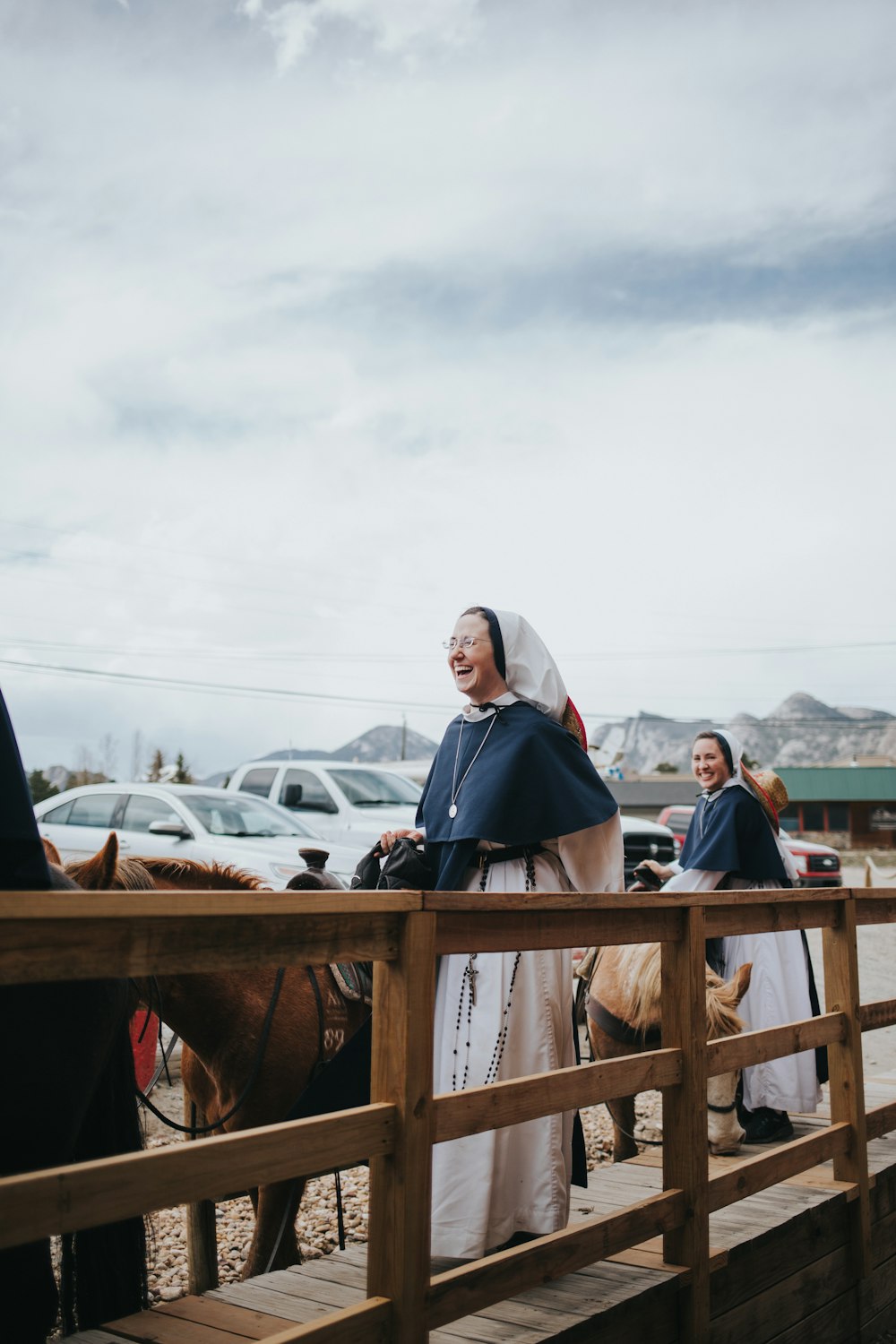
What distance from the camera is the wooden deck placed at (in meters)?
2.63

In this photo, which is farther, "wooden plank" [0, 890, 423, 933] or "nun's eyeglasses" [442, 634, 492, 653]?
"nun's eyeglasses" [442, 634, 492, 653]

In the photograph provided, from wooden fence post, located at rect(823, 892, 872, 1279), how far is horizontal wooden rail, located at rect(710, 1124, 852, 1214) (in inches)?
2.2

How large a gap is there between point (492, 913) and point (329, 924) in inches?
20.3

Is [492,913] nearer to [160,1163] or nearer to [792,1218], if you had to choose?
[160,1163]

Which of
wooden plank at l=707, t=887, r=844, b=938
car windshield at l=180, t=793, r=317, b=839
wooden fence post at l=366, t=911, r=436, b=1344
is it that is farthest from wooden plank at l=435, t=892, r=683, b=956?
car windshield at l=180, t=793, r=317, b=839

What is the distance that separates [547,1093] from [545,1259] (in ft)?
1.21

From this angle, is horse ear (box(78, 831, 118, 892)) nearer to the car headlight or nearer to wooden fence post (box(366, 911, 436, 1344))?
wooden fence post (box(366, 911, 436, 1344))

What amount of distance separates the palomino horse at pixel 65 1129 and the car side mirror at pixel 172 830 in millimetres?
5483

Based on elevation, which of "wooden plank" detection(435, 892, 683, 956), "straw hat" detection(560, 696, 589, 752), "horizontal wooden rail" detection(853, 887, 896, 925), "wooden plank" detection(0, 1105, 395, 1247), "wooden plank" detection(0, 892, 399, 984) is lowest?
"wooden plank" detection(0, 1105, 395, 1247)

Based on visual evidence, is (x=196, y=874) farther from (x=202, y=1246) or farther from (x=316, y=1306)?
(x=316, y=1306)

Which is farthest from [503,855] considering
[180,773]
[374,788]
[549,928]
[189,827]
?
[180,773]

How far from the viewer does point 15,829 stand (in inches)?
83.8

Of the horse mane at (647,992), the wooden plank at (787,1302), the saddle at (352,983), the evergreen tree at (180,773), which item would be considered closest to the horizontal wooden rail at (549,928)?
the wooden plank at (787,1302)

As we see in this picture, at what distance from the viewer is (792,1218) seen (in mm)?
3594
